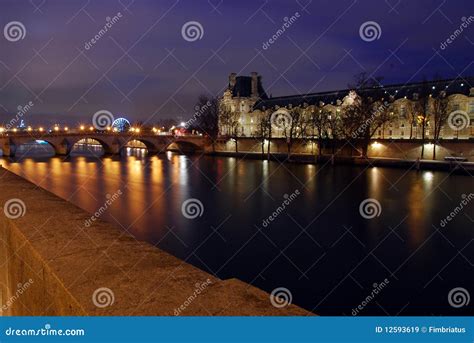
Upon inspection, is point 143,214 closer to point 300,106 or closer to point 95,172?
point 95,172

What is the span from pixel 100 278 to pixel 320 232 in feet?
49.9

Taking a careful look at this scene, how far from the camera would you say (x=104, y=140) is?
64.5 m

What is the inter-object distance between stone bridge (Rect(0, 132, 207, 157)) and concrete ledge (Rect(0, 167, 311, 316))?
174ft

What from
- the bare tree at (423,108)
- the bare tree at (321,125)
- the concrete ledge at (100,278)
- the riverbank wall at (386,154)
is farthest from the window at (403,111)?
the concrete ledge at (100,278)

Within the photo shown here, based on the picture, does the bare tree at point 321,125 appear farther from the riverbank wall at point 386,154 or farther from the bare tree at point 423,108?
the bare tree at point 423,108

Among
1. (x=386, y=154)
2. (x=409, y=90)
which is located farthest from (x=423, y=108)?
(x=409, y=90)

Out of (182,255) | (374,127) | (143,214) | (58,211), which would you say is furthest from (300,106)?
(58,211)

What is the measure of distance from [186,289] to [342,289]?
929cm

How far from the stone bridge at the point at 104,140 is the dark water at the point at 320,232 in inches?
907

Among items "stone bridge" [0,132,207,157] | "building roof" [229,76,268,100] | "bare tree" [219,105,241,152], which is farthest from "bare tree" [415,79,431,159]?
"building roof" [229,76,268,100]

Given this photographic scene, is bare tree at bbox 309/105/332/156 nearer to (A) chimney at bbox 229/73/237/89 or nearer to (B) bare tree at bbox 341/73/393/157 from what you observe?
(B) bare tree at bbox 341/73/393/157

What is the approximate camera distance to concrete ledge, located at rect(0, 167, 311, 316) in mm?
2398

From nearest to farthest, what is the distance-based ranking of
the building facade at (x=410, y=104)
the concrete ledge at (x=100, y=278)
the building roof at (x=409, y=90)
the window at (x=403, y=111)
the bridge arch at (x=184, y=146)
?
the concrete ledge at (x=100, y=278) → the building facade at (x=410, y=104) → the building roof at (x=409, y=90) → the window at (x=403, y=111) → the bridge arch at (x=184, y=146)

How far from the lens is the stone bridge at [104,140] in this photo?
54031mm
